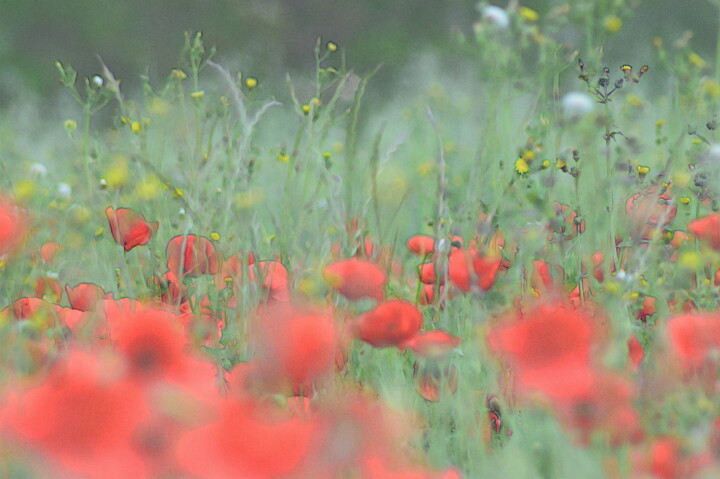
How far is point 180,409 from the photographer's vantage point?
46 centimetres

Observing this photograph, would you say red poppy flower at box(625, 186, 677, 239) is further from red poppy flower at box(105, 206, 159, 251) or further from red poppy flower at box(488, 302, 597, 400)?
red poppy flower at box(105, 206, 159, 251)

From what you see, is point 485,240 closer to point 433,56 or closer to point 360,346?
point 360,346

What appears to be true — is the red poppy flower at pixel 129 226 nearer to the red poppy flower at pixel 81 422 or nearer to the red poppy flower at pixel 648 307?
the red poppy flower at pixel 648 307

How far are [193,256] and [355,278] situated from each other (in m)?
0.29

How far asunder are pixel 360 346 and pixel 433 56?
6.19m

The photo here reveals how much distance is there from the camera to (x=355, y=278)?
0.92 m

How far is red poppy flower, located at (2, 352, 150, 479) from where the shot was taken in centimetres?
43

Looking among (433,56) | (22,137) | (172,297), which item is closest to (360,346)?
(172,297)

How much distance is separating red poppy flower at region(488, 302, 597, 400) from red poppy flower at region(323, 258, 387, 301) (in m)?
0.32

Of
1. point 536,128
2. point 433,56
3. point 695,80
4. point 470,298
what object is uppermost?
point 433,56

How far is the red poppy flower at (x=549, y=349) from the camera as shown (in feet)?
1.83

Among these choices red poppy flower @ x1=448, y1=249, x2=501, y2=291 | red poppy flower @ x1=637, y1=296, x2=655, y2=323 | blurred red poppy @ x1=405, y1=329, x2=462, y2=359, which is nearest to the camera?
blurred red poppy @ x1=405, y1=329, x2=462, y2=359

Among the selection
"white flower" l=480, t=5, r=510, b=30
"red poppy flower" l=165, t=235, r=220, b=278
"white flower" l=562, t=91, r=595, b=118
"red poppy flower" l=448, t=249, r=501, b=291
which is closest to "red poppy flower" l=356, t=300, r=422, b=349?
"red poppy flower" l=448, t=249, r=501, b=291

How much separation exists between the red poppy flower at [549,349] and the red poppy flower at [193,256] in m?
0.56
